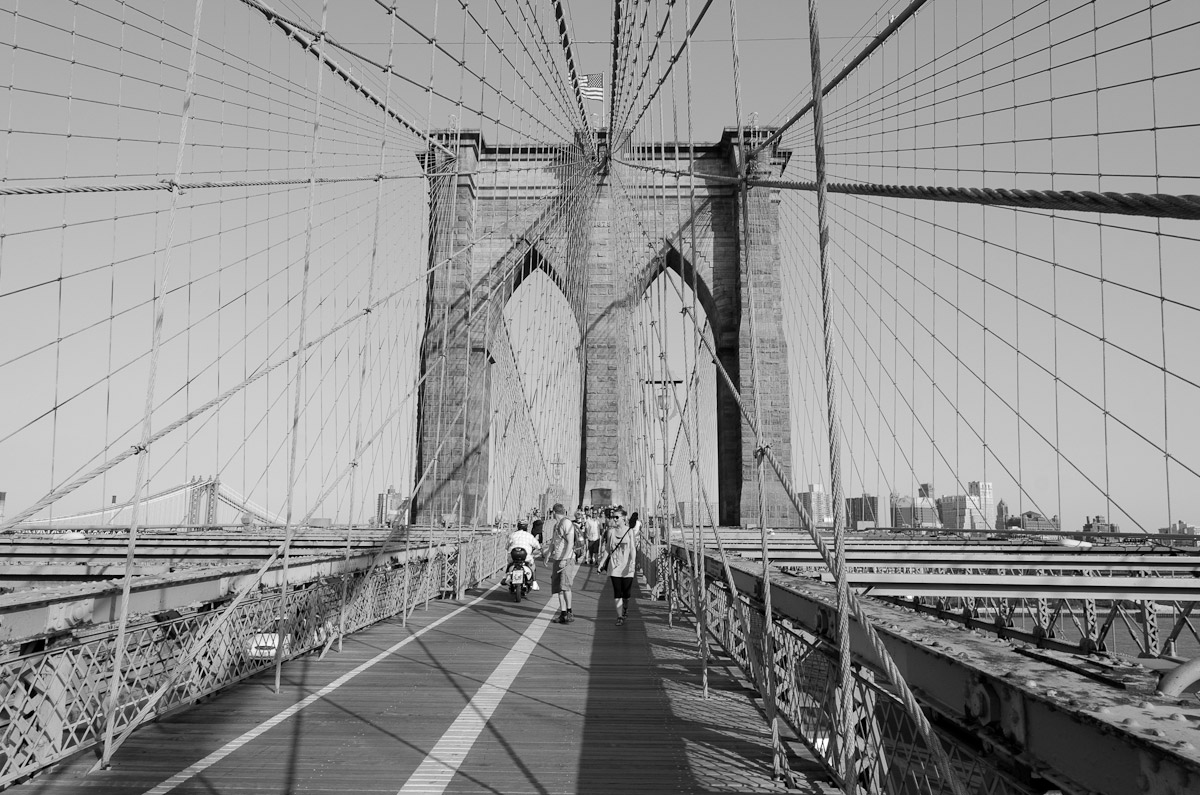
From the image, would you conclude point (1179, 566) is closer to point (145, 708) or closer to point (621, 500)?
point (145, 708)

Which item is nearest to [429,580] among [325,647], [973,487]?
[325,647]

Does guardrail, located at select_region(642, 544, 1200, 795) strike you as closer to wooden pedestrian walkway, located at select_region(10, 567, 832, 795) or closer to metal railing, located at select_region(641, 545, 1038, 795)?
metal railing, located at select_region(641, 545, 1038, 795)

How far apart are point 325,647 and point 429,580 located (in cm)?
339

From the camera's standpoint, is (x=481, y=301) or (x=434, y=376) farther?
(x=481, y=301)

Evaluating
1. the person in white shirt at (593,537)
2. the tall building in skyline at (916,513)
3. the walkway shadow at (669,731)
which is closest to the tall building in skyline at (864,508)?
the tall building in skyline at (916,513)

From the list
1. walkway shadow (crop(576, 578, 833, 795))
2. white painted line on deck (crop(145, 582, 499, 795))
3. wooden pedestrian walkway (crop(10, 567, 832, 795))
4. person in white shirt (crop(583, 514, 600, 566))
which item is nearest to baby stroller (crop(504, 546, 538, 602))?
white painted line on deck (crop(145, 582, 499, 795))

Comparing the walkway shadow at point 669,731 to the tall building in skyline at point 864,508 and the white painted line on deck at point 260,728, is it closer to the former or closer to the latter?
the white painted line on deck at point 260,728

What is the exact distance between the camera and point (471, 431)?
79.2 feet

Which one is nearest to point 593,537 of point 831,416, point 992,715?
point 831,416

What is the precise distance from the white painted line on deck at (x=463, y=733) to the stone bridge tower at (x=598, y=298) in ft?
50.0

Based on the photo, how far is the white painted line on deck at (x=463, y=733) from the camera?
330 centimetres

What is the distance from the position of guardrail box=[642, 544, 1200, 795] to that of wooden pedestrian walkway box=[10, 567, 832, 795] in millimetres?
522

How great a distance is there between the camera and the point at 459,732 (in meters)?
4.07

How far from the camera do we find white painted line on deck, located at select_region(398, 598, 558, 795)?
3.30m
